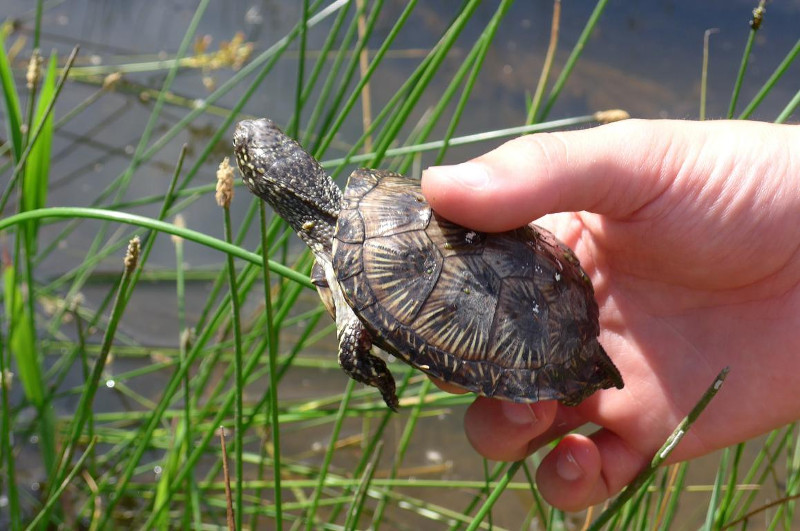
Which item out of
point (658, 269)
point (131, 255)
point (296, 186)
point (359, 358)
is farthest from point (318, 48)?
point (131, 255)

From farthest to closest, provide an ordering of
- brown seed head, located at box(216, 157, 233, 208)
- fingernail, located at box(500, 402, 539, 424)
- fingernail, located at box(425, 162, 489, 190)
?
fingernail, located at box(500, 402, 539, 424)
fingernail, located at box(425, 162, 489, 190)
brown seed head, located at box(216, 157, 233, 208)

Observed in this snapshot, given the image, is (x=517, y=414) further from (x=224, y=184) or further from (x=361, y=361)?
(x=224, y=184)

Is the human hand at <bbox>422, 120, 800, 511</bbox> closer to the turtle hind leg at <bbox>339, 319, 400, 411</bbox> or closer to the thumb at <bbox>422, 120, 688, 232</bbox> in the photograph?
the thumb at <bbox>422, 120, 688, 232</bbox>

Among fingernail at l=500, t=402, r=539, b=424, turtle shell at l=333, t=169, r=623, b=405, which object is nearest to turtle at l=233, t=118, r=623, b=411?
turtle shell at l=333, t=169, r=623, b=405

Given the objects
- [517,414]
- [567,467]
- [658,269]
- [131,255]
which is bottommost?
[567,467]

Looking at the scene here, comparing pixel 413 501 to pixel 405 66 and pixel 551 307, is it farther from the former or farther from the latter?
pixel 405 66

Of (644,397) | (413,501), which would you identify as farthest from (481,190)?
A: (413,501)
